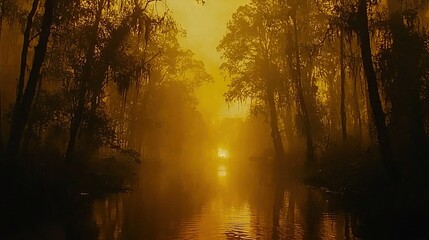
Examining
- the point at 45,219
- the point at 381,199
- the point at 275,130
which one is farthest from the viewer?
the point at 275,130

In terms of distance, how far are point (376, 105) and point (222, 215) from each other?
25.3 ft

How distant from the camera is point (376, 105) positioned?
18.9m

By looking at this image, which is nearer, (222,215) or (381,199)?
(381,199)

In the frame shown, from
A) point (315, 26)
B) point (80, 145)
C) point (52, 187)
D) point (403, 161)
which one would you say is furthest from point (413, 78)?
point (315, 26)

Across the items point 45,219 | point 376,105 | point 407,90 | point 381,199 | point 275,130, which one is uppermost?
point 275,130

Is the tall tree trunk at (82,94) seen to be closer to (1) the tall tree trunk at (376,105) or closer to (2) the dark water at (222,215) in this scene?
(2) the dark water at (222,215)

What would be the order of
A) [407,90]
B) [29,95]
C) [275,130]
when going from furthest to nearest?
[275,130], [407,90], [29,95]

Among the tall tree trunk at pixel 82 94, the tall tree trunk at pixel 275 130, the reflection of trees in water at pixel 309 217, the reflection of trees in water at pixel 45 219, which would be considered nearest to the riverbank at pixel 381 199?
the reflection of trees in water at pixel 309 217

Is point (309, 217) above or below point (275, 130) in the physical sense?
below

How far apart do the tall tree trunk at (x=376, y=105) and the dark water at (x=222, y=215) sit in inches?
102

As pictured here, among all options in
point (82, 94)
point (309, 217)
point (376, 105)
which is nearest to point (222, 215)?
point (309, 217)

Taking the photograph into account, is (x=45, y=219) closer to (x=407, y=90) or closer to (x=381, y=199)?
(x=381, y=199)

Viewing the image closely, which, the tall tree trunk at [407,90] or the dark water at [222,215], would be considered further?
the tall tree trunk at [407,90]

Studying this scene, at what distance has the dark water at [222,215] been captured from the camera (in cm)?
1381
